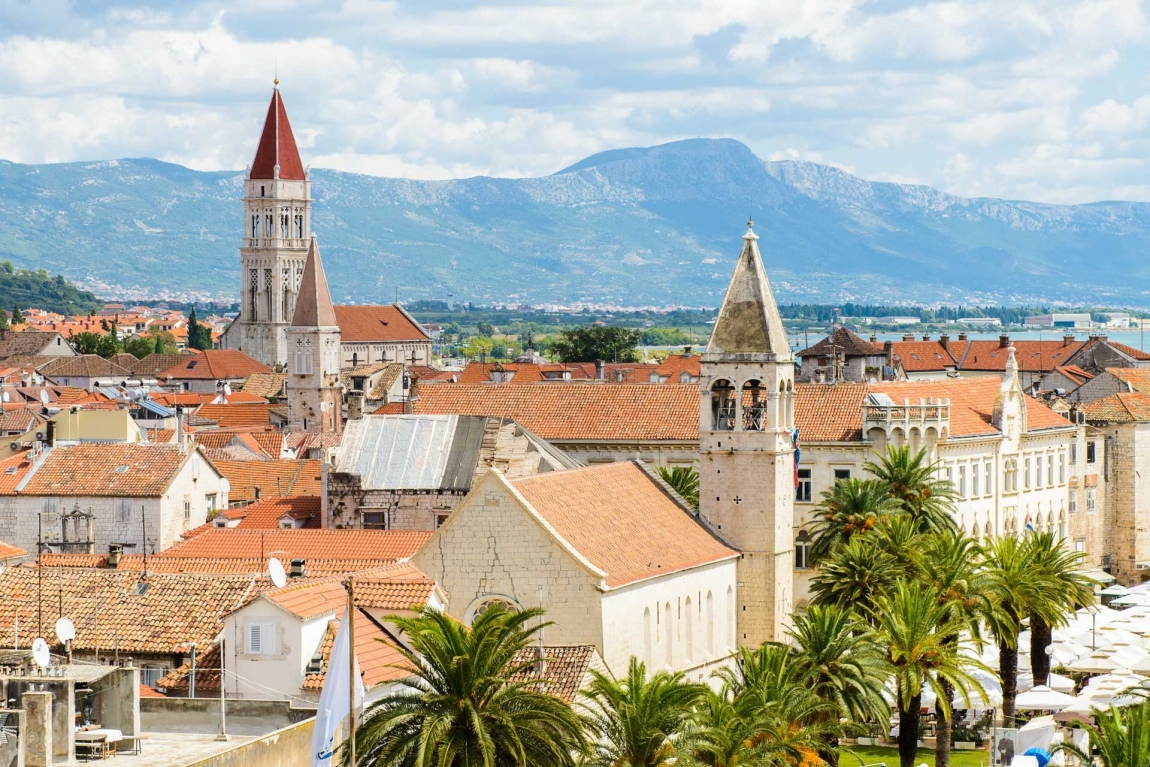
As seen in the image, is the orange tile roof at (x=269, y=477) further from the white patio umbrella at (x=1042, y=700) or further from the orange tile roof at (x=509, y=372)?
the orange tile roof at (x=509, y=372)

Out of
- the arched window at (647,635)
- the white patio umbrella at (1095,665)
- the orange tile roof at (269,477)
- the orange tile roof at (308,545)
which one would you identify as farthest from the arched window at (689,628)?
the orange tile roof at (269,477)

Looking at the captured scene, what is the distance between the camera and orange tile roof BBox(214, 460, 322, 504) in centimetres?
8856

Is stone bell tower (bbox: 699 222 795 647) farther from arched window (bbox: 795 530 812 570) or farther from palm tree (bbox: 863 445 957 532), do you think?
arched window (bbox: 795 530 812 570)

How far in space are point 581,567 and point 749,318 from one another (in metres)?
14.3

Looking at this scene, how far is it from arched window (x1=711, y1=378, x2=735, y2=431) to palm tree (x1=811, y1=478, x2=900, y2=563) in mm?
5129

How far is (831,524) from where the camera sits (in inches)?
2616

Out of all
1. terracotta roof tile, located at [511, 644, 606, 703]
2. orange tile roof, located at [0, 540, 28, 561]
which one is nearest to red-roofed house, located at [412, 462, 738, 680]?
terracotta roof tile, located at [511, 644, 606, 703]

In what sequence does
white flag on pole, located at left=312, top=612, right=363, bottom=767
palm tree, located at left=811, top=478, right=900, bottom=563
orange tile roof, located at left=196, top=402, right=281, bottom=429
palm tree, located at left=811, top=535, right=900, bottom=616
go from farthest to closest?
orange tile roof, located at left=196, top=402, right=281, bottom=429, palm tree, located at left=811, top=478, right=900, bottom=563, palm tree, located at left=811, top=535, right=900, bottom=616, white flag on pole, located at left=312, top=612, right=363, bottom=767

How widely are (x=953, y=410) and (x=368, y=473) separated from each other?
31.6m

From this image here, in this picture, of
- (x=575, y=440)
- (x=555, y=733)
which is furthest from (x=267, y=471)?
(x=555, y=733)

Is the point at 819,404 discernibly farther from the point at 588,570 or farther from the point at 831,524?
the point at 588,570

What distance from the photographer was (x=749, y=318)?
2472 inches

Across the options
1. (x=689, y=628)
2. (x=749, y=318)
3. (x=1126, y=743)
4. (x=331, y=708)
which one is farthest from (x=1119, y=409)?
(x=331, y=708)

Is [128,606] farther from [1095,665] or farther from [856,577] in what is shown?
[1095,665]
